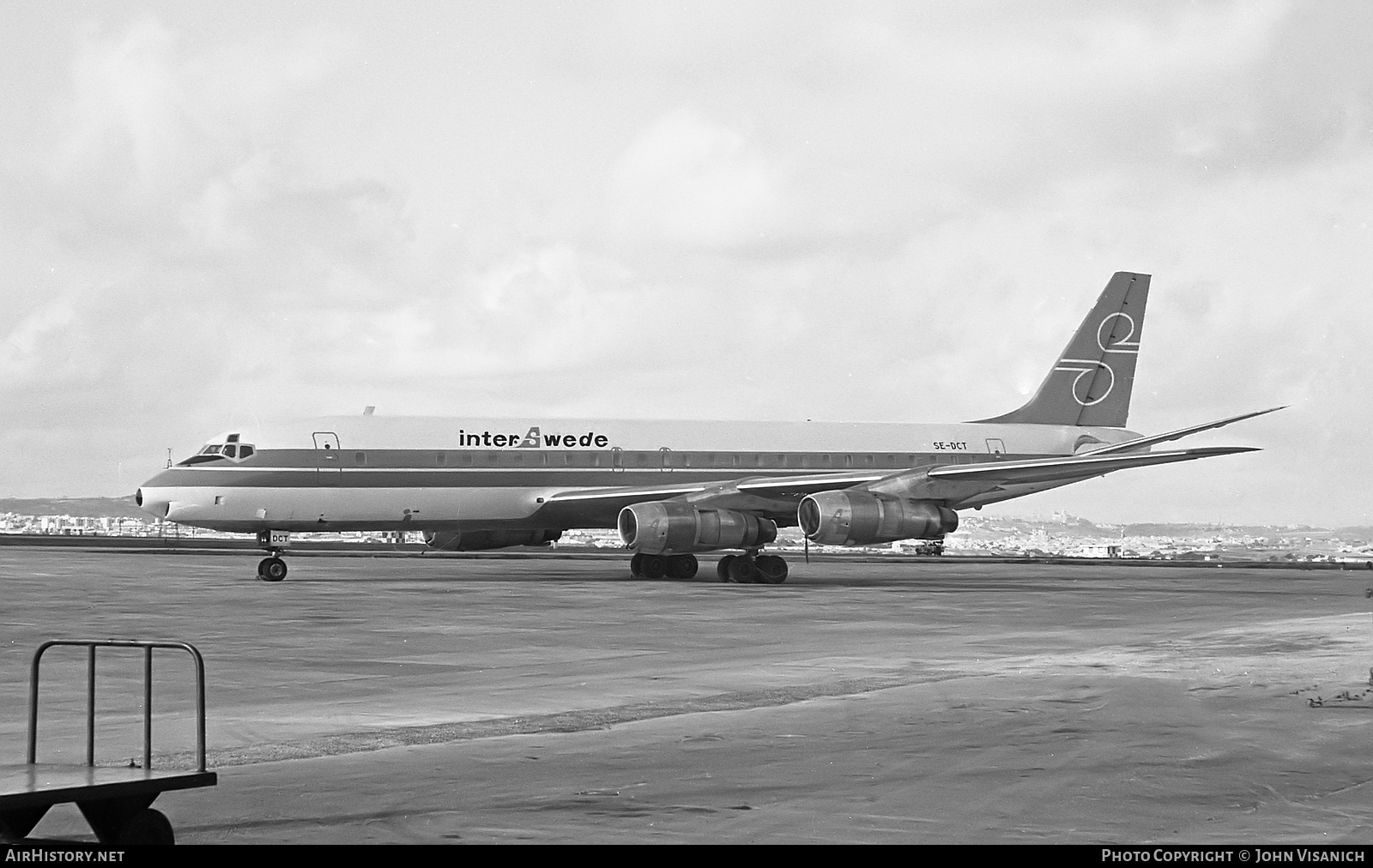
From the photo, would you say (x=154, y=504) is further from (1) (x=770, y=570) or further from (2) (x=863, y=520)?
(2) (x=863, y=520)

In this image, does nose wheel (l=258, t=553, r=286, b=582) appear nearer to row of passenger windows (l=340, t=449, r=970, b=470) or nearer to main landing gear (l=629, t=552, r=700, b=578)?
row of passenger windows (l=340, t=449, r=970, b=470)

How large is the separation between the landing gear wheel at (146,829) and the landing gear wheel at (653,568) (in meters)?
31.7

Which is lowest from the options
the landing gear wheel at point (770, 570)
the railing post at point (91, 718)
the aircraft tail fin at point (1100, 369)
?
the railing post at point (91, 718)

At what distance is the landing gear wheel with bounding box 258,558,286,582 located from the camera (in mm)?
35219

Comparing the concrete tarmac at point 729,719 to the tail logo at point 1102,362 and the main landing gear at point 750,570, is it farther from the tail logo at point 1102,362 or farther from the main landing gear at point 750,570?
the tail logo at point 1102,362

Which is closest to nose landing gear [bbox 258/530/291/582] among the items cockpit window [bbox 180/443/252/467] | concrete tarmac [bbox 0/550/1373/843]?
cockpit window [bbox 180/443/252/467]

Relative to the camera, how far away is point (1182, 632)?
21.8 m

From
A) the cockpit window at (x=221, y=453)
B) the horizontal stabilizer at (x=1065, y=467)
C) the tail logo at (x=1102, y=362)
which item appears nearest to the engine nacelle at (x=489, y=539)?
the cockpit window at (x=221, y=453)

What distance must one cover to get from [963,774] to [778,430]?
31.5 m

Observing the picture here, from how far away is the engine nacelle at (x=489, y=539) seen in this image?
39.6 meters

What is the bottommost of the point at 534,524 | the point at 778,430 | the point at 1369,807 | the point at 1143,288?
the point at 1369,807

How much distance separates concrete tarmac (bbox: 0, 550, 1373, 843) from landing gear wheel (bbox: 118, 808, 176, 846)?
68 cm
